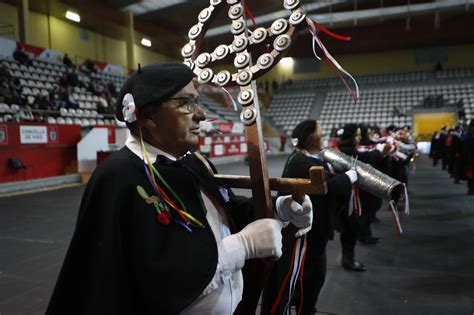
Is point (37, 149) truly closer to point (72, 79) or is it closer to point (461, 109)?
point (72, 79)

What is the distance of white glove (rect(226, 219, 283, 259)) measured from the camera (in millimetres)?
1183

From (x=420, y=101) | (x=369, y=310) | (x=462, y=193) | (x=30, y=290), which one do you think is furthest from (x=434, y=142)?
(x=30, y=290)

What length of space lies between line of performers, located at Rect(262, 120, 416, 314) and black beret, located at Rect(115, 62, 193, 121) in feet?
2.39

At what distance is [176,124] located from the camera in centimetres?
121

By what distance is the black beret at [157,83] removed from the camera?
1.17 metres

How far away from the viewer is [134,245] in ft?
3.59

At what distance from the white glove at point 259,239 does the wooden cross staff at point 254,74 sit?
51 mm

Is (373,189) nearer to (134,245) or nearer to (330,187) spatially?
(330,187)

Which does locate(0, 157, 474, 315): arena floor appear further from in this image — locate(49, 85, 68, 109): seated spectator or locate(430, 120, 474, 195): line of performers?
locate(49, 85, 68, 109): seated spectator

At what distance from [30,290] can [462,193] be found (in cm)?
848

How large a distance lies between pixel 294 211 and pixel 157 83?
639 mm

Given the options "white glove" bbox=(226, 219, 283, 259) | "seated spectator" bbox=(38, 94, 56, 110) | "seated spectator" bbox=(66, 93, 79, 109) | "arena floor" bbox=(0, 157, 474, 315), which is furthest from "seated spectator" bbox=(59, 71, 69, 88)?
"white glove" bbox=(226, 219, 283, 259)

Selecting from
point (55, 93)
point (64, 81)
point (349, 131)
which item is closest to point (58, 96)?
point (55, 93)

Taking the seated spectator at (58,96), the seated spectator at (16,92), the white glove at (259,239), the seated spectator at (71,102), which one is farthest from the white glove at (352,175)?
the seated spectator at (71,102)
